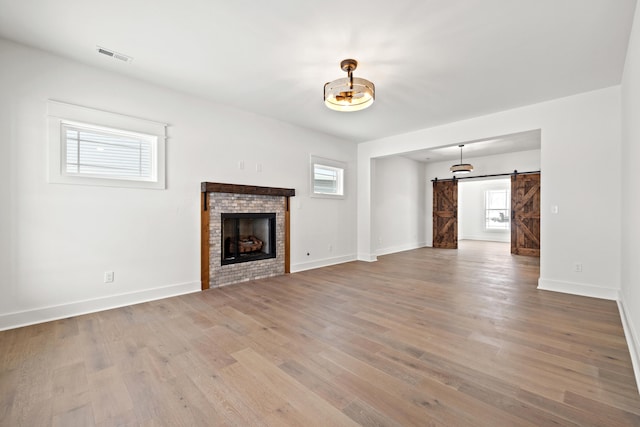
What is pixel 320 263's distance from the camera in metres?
5.84

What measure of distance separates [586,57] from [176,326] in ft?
16.9

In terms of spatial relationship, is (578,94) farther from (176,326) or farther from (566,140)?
(176,326)

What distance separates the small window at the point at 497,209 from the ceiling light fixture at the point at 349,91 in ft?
34.7

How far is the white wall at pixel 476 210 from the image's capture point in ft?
37.2

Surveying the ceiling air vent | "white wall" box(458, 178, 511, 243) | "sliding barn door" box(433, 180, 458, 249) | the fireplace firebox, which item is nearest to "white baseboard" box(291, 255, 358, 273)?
the fireplace firebox

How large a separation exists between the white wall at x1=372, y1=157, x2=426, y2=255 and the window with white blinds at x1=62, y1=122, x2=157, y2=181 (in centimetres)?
495

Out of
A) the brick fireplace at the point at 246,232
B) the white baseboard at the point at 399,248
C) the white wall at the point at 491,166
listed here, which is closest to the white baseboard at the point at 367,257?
the white baseboard at the point at 399,248

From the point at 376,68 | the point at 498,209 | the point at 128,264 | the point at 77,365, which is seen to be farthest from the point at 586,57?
the point at 498,209

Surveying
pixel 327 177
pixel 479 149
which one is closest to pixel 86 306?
pixel 327 177

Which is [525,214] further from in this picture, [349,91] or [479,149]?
[349,91]

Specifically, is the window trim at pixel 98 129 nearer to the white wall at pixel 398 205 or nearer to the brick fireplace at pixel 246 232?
the brick fireplace at pixel 246 232

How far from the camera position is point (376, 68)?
3.25m

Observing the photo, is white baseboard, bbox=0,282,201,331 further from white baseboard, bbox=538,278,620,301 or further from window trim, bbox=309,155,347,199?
white baseboard, bbox=538,278,620,301

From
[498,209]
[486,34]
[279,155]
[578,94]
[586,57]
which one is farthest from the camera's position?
[498,209]
